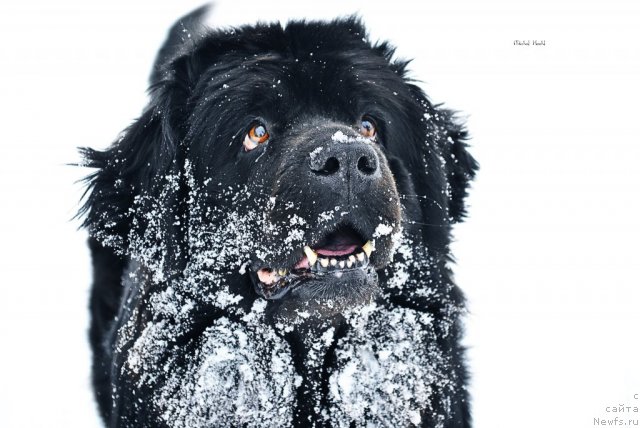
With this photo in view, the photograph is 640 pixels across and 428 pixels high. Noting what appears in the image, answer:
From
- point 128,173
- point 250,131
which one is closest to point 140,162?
point 128,173

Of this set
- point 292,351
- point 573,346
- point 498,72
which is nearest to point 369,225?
point 292,351

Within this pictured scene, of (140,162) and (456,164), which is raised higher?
(456,164)

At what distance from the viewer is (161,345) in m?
3.08

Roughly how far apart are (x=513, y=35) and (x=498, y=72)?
0.52 metres

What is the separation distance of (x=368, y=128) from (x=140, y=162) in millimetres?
1015

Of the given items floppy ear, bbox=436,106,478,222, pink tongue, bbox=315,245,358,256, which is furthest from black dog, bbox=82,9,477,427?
floppy ear, bbox=436,106,478,222

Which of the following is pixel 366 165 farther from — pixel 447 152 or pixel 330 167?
pixel 447 152

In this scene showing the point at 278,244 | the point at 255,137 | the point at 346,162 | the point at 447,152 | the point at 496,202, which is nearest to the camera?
the point at 346,162

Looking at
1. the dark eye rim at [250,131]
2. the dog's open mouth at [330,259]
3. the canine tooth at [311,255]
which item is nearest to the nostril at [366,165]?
the dog's open mouth at [330,259]

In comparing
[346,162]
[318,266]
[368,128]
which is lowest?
[318,266]

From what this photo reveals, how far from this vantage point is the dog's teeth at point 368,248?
9.27ft

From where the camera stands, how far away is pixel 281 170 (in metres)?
2.86

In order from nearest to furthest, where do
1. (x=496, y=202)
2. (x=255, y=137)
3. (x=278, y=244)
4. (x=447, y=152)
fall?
(x=278, y=244) → (x=255, y=137) → (x=447, y=152) → (x=496, y=202)

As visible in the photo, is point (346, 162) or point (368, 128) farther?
point (368, 128)
